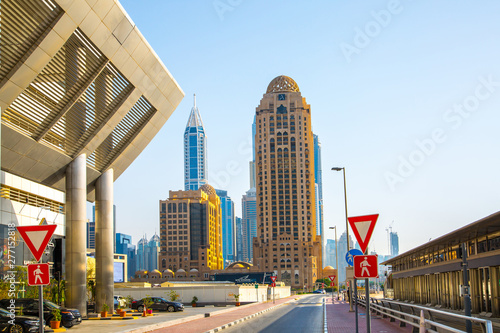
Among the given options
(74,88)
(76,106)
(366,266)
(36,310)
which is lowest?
(36,310)

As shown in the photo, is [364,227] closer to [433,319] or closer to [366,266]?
[366,266]

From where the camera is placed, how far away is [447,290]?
33312 mm

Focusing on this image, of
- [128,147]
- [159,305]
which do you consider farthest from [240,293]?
[128,147]

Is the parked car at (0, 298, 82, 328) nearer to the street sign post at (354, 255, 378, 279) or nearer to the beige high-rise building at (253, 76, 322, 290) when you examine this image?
the street sign post at (354, 255, 378, 279)

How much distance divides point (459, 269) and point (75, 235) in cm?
2022

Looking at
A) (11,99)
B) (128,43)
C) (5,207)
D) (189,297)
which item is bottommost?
(189,297)

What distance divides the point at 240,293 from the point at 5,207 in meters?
36.7

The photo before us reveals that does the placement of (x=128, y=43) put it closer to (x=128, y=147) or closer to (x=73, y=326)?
(x=128, y=147)

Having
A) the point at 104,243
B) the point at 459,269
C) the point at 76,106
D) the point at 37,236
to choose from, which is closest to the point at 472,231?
the point at 459,269

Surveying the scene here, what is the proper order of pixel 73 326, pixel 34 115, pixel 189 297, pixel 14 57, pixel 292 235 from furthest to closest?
1. pixel 292 235
2. pixel 189 297
3. pixel 73 326
4. pixel 34 115
5. pixel 14 57

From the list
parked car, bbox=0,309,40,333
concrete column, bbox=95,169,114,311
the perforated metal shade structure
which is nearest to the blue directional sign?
parked car, bbox=0,309,40,333

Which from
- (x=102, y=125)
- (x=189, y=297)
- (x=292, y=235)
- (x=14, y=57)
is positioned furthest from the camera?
(x=292, y=235)

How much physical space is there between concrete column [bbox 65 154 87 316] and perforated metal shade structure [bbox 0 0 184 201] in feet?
2.80

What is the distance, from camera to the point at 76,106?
29.5 metres
